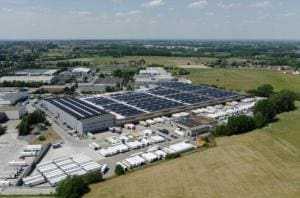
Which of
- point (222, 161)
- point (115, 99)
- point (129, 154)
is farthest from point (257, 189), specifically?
point (115, 99)

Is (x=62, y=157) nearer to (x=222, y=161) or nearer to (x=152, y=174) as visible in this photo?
(x=152, y=174)

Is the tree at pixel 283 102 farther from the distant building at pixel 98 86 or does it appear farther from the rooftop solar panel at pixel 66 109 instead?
the distant building at pixel 98 86

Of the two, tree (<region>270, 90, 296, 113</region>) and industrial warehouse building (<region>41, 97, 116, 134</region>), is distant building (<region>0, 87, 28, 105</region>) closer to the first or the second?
industrial warehouse building (<region>41, 97, 116, 134</region>)

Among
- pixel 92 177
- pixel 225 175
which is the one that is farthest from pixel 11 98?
pixel 225 175

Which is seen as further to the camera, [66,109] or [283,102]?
[283,102]

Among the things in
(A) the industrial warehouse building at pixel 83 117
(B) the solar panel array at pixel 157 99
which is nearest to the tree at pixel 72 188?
(A) the industrial warehouse building at pixel 83 117

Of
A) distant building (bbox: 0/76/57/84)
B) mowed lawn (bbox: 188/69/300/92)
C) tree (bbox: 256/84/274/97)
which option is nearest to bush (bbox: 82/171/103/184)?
tree (bbox: 256/84/274/97)

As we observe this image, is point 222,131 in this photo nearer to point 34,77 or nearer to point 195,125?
point 195,125
